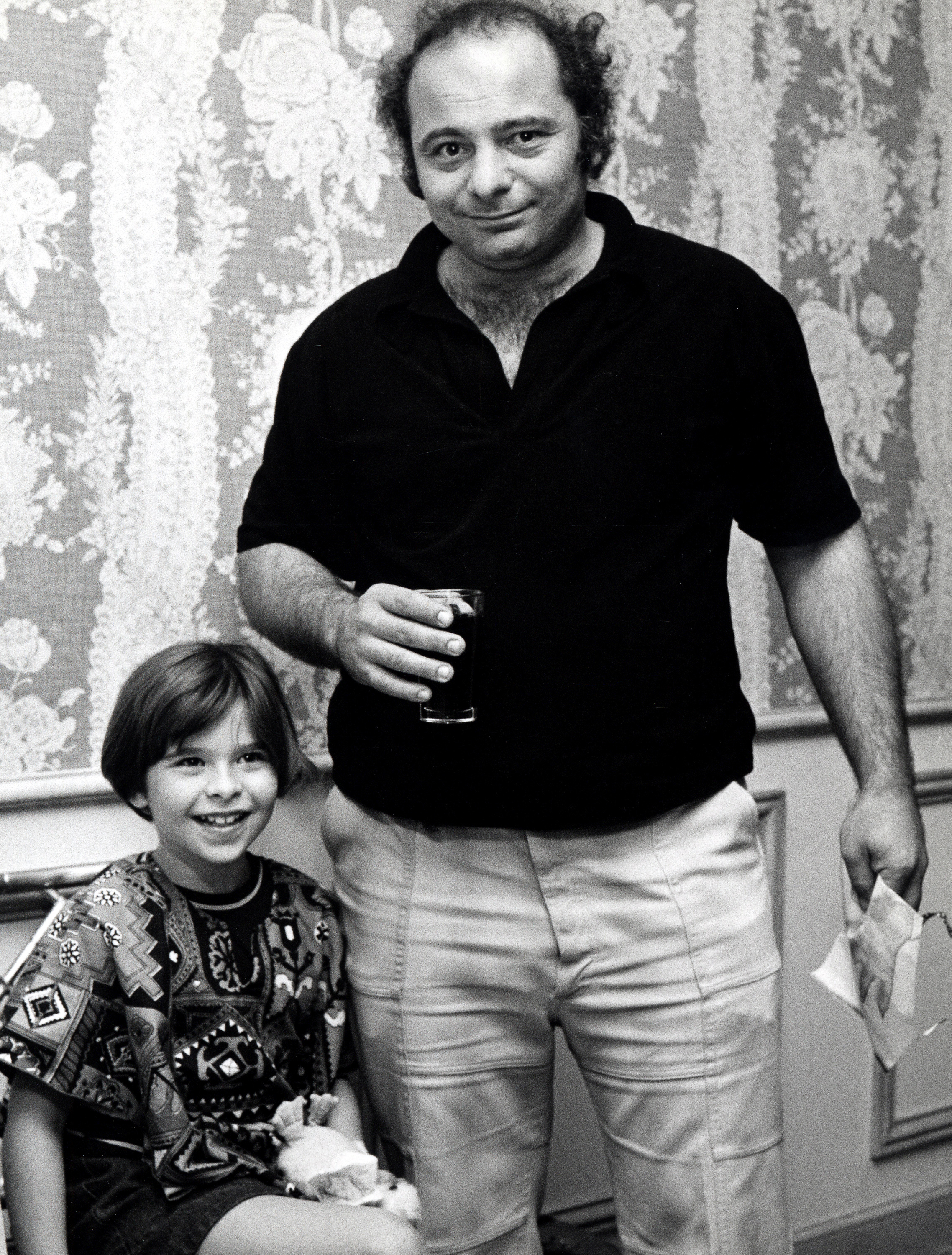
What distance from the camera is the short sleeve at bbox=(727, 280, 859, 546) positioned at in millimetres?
1699

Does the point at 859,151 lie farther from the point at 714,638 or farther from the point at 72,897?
the point at 72,897

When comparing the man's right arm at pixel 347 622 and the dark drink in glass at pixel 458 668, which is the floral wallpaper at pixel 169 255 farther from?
the dark drink in glass at pixel 458 668

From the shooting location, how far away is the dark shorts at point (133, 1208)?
1.44 m

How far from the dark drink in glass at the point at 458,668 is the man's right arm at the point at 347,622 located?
0.04 ft

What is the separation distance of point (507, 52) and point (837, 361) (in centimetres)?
102

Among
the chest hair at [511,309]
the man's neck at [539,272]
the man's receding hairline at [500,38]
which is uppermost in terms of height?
the man's receding hairline at [500,38]

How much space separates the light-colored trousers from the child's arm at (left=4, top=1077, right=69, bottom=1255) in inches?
14.8

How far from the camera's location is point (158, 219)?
1873mm

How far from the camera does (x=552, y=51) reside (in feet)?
5.42

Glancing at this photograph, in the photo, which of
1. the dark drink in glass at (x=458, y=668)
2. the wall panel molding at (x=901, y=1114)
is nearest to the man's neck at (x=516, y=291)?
the dark drink in glass at (x=458, y=668)

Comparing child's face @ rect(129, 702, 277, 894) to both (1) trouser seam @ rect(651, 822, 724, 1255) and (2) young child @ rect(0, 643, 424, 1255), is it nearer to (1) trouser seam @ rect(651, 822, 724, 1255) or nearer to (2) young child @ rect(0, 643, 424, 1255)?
(2) young child @ rect(0, 643, 424, 1255)

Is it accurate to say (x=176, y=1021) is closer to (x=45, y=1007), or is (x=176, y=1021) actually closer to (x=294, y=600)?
(x=45, y=1007)

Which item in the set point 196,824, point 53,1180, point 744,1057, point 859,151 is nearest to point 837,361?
point 859,151

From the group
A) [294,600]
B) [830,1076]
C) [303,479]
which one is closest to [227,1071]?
[294,600]
